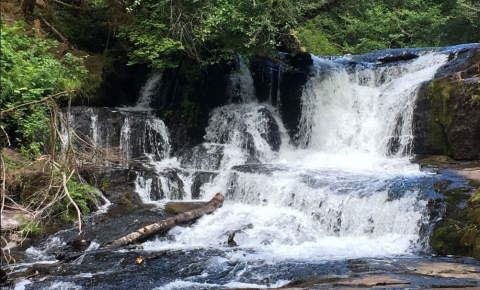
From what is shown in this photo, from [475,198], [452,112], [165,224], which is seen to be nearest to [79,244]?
[165,224]

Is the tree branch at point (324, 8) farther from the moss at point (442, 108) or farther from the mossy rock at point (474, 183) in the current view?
the mossy rock at point (474, 183)

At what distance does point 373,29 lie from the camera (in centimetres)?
2288

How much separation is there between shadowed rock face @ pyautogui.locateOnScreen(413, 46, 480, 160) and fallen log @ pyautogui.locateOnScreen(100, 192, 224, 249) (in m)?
6.25

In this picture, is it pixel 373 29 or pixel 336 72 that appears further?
pixel 373 29

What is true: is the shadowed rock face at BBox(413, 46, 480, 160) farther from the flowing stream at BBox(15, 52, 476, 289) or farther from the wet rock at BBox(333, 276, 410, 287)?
the wet rock at BBox(333, 276, 410, 287)

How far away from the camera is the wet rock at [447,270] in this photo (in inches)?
214

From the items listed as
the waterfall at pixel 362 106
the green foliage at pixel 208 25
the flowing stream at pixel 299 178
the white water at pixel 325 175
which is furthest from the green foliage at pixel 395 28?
the green foliage at pixel 208 25

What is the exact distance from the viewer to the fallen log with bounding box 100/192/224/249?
827 centimetres

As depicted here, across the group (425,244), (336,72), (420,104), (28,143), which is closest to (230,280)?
(425,244)

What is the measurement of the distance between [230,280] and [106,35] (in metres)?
12.4

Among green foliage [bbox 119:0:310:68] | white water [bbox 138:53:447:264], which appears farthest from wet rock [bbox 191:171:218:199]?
green foliage [bbox 119:0:310:68]

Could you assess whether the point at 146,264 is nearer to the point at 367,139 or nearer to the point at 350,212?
the point at 350,212

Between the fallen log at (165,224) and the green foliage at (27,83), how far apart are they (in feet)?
10.0

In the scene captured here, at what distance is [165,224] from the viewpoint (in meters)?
9.18
